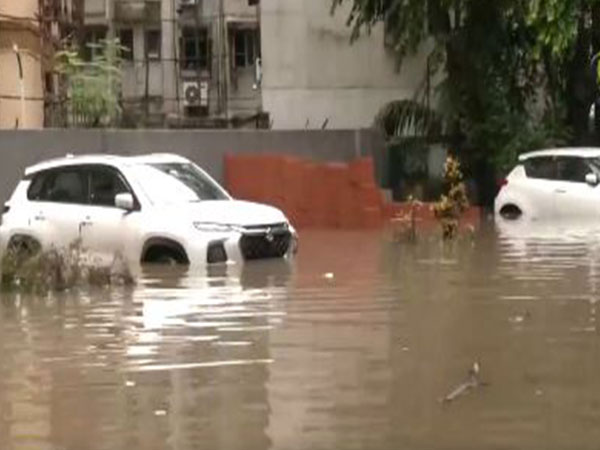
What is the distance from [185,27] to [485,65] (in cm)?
2393

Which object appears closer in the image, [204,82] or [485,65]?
[485,65]

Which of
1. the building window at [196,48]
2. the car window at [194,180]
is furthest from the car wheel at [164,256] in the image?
the building window at [196,48]

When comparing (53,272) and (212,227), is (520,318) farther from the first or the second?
(212,227)

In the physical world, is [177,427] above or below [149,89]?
below

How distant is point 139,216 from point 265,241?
1422 millimetres

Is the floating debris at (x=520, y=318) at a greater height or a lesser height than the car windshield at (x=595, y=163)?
lesser

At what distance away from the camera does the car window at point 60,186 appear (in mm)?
15617

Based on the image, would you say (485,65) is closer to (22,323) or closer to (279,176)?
(279,176)

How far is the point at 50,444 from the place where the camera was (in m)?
6.63

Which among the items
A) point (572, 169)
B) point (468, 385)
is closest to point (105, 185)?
point (468, 385)

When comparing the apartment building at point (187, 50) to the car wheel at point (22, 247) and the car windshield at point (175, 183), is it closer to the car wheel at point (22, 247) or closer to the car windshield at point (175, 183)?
the car windshield at point (175, 183)

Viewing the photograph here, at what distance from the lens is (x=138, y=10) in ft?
160

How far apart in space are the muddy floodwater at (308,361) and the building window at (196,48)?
3621 cm

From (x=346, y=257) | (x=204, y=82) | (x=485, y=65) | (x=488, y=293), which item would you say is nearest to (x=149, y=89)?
(x=204, y=82)
